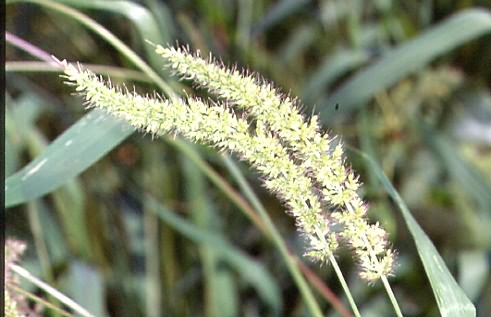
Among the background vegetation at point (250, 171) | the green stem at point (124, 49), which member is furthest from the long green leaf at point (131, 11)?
the background vegetation at point (250, 171)

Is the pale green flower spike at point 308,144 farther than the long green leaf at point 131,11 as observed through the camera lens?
No

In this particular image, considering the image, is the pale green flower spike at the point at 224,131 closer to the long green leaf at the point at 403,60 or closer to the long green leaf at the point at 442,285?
the long green leaf at the point at 442,285

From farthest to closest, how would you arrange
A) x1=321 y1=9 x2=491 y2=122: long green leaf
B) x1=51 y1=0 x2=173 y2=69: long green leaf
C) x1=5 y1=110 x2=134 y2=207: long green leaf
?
x1=321 y1=9 x2=491 y2=122: long green leaf < x1=51 y1=0 x2=173 y2=69: long green leaf < x1=5 y1=110 x2=134 y2=207: long green leaf

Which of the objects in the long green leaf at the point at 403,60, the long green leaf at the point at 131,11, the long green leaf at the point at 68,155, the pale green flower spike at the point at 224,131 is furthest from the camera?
the long green leaf at the point at 403,60

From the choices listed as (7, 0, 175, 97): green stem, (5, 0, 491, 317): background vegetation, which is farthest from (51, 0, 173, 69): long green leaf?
(5, 0, 491, 317): background vegetation

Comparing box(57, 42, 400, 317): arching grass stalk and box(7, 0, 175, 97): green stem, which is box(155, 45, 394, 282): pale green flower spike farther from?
box(7, 0, 175, 97): green stem

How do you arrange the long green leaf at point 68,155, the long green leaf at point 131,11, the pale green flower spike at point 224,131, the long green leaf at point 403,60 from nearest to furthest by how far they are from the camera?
the pale green flower spike at point 224,131 → the long green leaf at point 68,155 → the long green leaf at point 131,11 → the long green leaf at point 403,60
